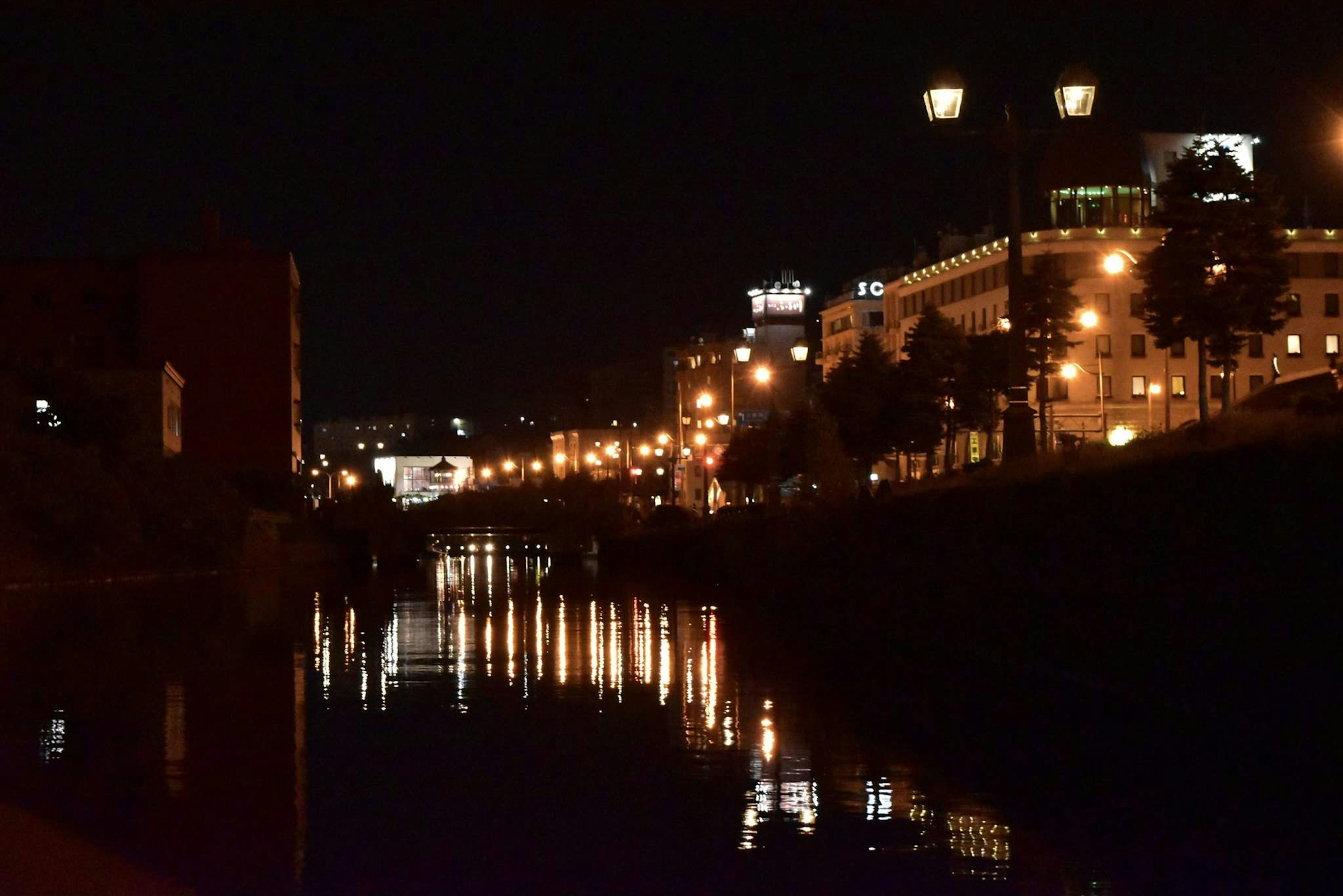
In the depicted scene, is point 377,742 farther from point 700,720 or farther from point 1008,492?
point 1008,492

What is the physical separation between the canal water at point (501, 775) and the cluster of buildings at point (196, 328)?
73209mm

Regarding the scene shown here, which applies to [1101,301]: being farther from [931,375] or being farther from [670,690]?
[670,690]

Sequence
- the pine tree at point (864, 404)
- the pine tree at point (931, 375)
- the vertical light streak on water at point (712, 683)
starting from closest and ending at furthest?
the vertical light streak on water at point (712, 683)
the pine tree at point (931, 375)
the pine tree at point (864, 404)

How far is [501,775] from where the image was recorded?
14148 millimetres

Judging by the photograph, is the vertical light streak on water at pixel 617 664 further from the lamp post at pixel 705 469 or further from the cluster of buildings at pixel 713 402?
the cluster of buildings at pixel 713 402

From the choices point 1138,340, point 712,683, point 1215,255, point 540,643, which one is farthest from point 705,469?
point 712,683

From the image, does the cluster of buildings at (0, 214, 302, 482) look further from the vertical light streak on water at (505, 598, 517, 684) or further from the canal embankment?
the canal embankment

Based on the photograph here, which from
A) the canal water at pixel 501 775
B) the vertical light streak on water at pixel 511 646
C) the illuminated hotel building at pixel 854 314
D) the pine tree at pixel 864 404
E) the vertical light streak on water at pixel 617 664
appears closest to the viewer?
the canal water at pixel 501 775

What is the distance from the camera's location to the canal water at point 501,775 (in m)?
10.5

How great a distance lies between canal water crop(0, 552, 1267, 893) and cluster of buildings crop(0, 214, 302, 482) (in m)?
73.2

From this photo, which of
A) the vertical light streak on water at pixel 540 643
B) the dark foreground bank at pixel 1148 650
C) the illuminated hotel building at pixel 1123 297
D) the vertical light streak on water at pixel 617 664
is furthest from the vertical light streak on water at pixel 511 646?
the illuminated hotel building at pixel 1123 297

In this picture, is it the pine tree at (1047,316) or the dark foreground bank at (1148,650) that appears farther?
the pine tree at (1047,316)

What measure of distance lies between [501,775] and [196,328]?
90348 mm

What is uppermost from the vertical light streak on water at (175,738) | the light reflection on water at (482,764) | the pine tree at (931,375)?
the pine tree at (931,375)
